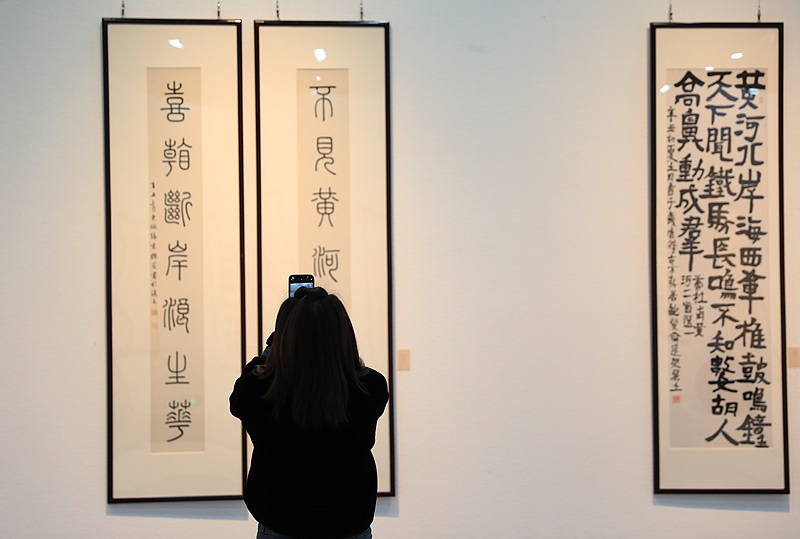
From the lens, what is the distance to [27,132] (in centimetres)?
236

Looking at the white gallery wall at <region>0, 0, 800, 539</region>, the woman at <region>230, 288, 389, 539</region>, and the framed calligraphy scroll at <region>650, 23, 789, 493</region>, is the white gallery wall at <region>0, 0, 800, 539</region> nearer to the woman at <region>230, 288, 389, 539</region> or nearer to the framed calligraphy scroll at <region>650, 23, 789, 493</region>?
the framed calligraphy scroll at <region>650, 23, 789, 493</region>

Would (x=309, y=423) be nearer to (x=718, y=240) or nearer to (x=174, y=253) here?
(x=174, y=253)

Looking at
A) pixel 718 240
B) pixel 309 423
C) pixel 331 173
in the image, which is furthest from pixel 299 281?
pixel 718 240

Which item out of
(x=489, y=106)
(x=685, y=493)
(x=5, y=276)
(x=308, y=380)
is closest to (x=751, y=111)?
(x=489, y=106)

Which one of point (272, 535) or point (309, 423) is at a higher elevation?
point (309, 423)

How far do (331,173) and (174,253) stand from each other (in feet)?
2.04

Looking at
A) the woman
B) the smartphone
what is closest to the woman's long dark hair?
the woman

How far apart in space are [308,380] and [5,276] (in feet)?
4.96

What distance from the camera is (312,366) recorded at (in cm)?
144

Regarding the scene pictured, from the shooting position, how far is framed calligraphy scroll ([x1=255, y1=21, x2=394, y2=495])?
2.37 m

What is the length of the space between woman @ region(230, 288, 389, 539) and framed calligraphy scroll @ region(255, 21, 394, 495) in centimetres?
86

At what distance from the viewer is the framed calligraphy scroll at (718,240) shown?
2400mm

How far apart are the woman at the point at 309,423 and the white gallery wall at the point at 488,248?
89 centimetres

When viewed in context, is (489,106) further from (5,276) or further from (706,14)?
(5,276)
